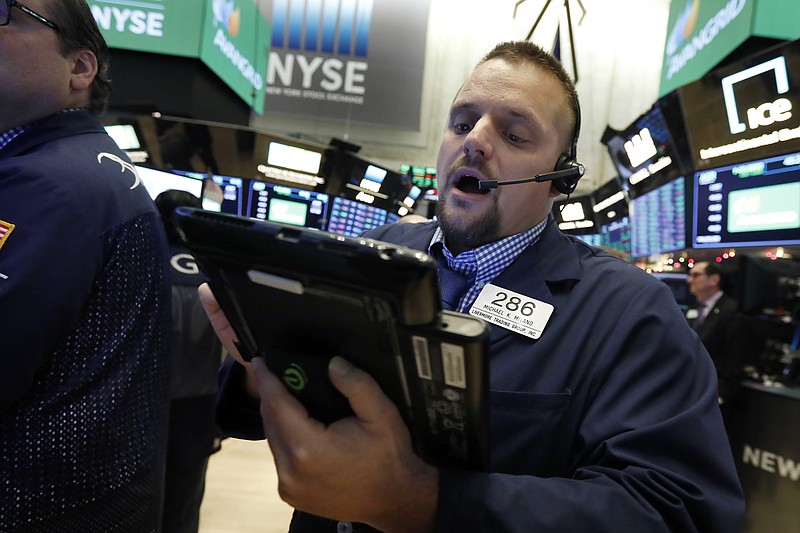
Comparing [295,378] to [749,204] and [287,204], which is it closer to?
[749,204]

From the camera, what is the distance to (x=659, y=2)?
13.3 metres

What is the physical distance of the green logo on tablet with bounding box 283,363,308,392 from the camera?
75 cm

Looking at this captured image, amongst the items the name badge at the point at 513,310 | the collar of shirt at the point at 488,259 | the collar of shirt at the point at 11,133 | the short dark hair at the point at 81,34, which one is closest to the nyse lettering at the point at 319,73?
the short dark hair at the point at 81,34

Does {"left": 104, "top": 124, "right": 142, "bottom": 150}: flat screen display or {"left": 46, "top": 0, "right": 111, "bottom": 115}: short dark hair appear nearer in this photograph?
{"left": 46, "top": 0, "right": 111, "bottom": 115}: short dark hair

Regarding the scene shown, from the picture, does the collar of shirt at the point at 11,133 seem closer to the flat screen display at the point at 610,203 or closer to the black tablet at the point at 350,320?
the black tablet at the point at 350,320

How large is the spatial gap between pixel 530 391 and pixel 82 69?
1289mm

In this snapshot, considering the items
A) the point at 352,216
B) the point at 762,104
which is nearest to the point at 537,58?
the point at 762,104

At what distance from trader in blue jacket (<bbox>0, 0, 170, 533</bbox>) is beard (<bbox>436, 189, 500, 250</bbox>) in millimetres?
681

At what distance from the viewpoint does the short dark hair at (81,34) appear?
1.42 meters

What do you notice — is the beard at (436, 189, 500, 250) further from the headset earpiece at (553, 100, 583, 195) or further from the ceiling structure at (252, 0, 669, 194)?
the ceiling structure at (252, 0, 669, 194)

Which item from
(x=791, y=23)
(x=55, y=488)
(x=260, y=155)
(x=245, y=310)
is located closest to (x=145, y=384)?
(x=55, y=488)

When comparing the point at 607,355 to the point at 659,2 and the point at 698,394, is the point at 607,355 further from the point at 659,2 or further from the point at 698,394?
the point at 659,2

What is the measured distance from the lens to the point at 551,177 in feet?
4.28

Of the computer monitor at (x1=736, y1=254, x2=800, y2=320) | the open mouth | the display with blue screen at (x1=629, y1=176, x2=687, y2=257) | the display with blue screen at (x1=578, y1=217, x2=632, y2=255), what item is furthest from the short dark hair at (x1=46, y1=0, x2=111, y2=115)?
the display with blue screen at (x1=578, y1=217, x2=632, y2=255)
